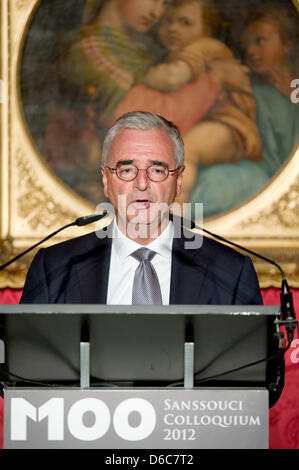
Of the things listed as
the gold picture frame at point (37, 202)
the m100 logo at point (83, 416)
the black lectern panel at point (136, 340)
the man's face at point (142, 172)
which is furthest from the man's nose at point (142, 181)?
the gold picture frame at point (37, 202)

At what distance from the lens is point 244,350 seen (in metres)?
1.83

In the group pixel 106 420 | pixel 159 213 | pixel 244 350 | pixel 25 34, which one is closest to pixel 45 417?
pixel 106 420

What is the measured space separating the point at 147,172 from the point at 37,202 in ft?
5.35

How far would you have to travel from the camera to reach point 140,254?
286 centimetres

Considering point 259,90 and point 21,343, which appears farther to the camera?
point 259,90

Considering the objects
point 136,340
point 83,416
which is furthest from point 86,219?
point 83,416

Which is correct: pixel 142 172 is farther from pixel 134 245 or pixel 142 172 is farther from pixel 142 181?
pixel 134 245

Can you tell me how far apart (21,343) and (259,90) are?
9.63 ft

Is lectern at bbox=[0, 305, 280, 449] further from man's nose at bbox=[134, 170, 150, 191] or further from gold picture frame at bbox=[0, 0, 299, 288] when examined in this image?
gold picture frame at bbox=[0, 0, 299, 288]

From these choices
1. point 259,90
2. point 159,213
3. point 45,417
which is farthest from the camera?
point 259,90

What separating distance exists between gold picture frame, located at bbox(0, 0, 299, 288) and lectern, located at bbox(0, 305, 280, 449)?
7.96 feet

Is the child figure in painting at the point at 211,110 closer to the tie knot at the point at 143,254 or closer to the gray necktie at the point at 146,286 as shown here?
the tie knot at the point at 143,254

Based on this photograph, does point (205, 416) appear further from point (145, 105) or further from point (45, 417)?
point (145, 105)

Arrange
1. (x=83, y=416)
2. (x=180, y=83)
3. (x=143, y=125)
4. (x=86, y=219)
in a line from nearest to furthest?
(x=83, y=416) → (x=86, y=219) → (x=143, y=125) → (x=180, y=83)
